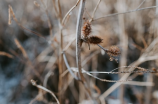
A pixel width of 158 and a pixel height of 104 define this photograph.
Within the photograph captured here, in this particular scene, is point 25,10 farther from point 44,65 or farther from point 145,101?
point 145,101

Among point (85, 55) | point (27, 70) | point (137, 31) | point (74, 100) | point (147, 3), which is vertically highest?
point (147, 3)

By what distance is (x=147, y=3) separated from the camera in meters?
1.27

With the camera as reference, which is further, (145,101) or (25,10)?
(25,10)

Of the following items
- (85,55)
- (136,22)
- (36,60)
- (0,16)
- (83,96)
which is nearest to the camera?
(83,96)

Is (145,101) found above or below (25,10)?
Answer: below

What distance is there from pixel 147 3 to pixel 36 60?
44.5 inches

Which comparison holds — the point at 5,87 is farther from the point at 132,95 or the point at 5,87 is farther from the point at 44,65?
the point at 132,95

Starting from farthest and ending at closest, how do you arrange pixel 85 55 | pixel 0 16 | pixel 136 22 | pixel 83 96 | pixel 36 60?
pixel 0 16, pixel 136 22, pixel 36 60, pixel 85 55, pixel 83 96

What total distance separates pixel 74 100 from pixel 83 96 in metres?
0.17

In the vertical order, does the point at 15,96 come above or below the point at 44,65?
below

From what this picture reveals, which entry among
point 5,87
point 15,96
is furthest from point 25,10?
point 15,96

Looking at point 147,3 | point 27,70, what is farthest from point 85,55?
point 147,3

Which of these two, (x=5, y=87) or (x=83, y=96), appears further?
(x=5, y=87)

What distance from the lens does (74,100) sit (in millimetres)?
1110
